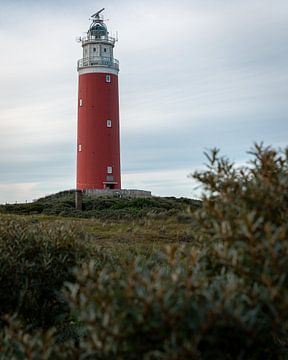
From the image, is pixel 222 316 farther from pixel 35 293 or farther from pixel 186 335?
pixel 35 293

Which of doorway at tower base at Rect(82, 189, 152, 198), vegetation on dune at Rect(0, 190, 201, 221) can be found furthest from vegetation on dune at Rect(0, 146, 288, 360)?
doorway at tower base at Rect(82, 189, 152, 198)

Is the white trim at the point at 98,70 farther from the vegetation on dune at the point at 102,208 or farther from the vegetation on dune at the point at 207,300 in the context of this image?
the vegetation on dune at the point at 207,300

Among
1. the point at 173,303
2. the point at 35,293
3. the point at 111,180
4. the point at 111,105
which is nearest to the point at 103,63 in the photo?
the point at 111,105

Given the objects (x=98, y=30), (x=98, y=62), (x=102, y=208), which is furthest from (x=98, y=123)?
(x=102, y=208)

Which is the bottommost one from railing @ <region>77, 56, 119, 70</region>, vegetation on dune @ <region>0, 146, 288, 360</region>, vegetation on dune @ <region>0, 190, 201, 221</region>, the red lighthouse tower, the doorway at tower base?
vegetation on dune @ <region>0, 146, 288, 360</region>

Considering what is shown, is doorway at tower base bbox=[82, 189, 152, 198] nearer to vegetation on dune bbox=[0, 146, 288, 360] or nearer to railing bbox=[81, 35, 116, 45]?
railing bbox=[81, 35, 116, 45]

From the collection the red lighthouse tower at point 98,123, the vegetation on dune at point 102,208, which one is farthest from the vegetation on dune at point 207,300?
the red lighthouse tower at point 98,123

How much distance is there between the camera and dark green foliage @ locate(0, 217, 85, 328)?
5.96 m

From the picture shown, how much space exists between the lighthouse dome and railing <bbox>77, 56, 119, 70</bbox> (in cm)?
224

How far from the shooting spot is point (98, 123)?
39438mm

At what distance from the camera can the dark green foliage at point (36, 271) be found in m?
5.96

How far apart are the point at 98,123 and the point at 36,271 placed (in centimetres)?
3360

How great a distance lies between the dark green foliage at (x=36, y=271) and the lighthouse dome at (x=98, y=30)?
37504mm

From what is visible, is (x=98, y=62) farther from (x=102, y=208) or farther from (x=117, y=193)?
(x=102, y=208)
